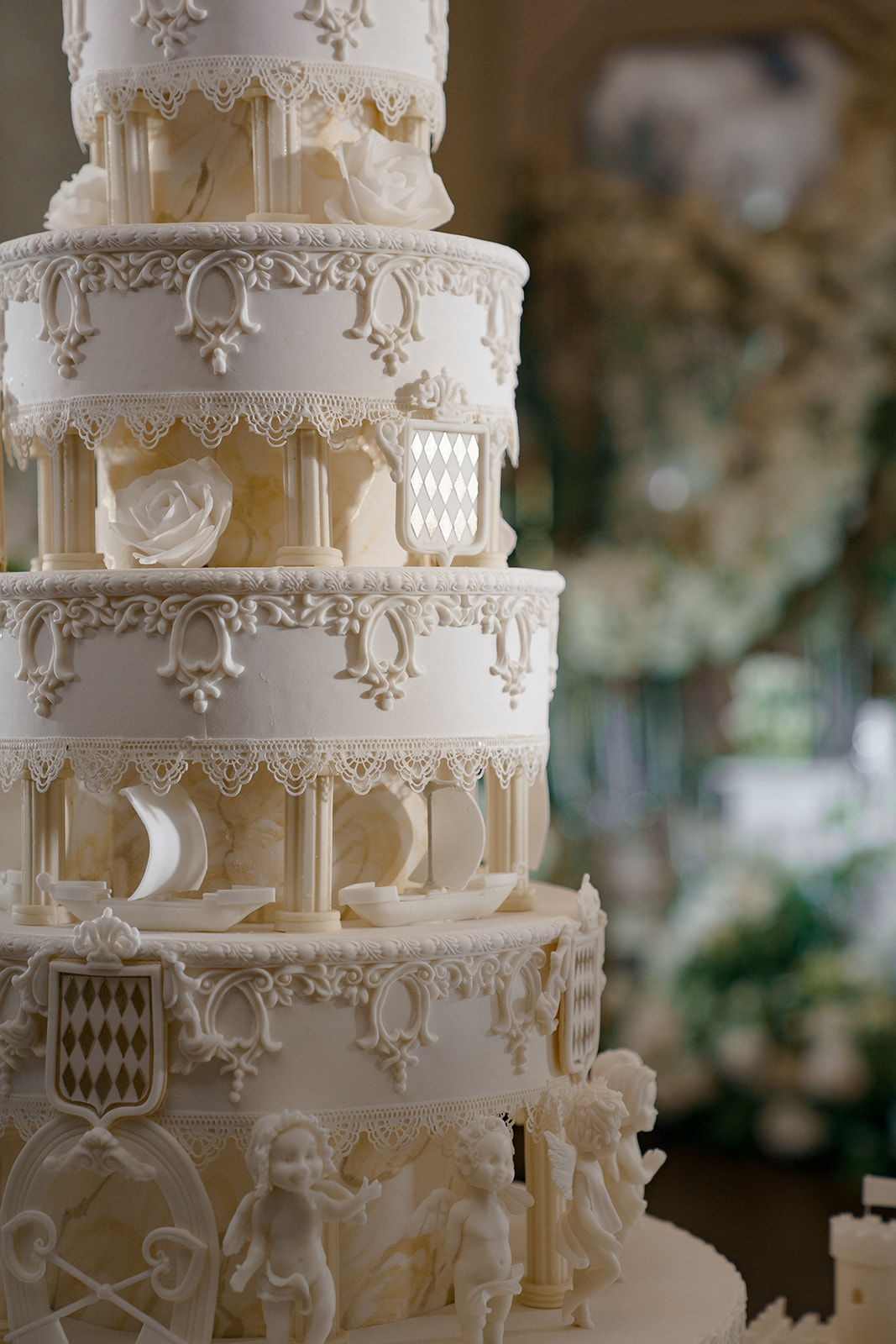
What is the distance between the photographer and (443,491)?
615 centimetres

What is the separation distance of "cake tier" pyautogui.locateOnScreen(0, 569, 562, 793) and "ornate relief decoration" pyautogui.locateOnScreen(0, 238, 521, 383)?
81 cm

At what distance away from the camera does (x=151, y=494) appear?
590cm

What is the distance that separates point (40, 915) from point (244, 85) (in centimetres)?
308

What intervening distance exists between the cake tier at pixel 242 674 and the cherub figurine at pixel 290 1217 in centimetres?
117

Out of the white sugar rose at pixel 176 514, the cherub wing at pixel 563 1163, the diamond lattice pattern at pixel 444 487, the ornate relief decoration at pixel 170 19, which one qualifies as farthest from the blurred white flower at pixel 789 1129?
the ornate relief decoration at pixel 170 19

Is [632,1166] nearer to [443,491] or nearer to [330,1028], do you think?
[330,1028]

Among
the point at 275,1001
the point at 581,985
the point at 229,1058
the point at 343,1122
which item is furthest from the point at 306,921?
the point at 581,985

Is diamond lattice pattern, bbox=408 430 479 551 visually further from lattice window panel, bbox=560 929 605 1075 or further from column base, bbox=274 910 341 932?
lattice window panel, bbox=560 929 605 1075

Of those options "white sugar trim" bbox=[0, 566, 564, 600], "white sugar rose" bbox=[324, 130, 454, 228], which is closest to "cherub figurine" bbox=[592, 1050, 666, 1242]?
"white sugar trim" bbox=[0, 566, 564, 600]

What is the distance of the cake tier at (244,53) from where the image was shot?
6090mm

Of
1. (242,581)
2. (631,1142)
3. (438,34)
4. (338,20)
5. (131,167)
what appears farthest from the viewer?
(438,34)

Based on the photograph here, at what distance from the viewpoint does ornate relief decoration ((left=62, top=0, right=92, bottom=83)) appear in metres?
6.37

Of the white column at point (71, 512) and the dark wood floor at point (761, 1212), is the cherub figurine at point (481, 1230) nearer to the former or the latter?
the white column at point (71, 512)

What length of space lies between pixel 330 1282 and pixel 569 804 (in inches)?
221
